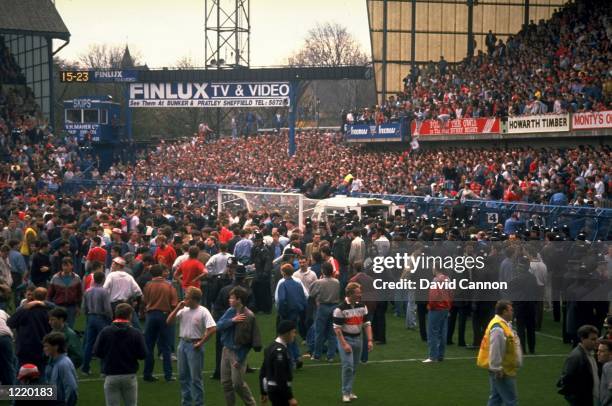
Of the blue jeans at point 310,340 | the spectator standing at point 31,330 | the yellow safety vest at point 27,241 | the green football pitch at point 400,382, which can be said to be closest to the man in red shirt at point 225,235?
the yellow safety vest at point 27,241

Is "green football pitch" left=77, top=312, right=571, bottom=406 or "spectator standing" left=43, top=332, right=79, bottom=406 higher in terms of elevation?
"spectator standing" left=43, top=332, right=79, bottom=406

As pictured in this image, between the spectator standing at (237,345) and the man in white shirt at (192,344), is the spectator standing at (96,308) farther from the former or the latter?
the spectator standing at (237,345)

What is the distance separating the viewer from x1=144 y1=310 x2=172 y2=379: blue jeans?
1463 centimetres

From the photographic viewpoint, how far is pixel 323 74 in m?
50.2

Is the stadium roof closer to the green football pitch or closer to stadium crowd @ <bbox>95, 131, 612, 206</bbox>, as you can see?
stadium crowd @ <bbox>95, 131, 612, 206</bbox>

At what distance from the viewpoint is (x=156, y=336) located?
14.8m

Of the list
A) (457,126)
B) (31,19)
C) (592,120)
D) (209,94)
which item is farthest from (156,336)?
(31,19)

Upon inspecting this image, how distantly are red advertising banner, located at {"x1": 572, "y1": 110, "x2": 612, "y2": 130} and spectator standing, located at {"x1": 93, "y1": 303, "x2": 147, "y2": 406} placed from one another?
78.9 ft

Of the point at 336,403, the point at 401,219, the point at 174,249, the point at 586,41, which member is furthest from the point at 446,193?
the point at 336,403

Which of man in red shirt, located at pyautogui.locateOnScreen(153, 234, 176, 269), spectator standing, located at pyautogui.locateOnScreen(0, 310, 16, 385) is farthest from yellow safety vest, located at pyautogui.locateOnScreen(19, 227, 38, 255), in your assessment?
spectator standing, located at pyautogui.locateOnScreen(0, 310, 16, 385)

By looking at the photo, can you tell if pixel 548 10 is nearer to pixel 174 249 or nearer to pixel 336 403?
pixel 174 249

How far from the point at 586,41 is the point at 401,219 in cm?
1748

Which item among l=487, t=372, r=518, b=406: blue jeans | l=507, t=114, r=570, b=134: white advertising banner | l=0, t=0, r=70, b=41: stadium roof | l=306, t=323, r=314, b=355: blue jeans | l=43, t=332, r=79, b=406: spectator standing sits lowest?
l=306, t=323, r=314, b=355: blue jeans

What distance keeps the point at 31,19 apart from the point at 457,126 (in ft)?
76.6
